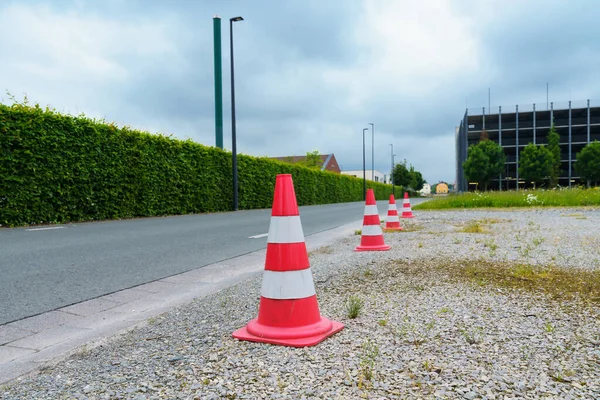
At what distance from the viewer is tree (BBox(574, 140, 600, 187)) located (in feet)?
213

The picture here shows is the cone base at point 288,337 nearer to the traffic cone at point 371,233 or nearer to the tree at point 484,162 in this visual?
the traffic cone at point 371,233

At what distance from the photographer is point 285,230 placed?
9.66ft

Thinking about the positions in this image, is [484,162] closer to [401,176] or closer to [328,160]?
[328,160]

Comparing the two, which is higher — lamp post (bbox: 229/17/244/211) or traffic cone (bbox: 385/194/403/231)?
lamp post (bbox: 229/17/244/211)

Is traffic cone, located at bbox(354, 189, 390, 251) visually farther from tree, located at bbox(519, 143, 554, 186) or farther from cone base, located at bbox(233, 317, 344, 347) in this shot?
tree, located at bbox(519, 143, 554, 186)

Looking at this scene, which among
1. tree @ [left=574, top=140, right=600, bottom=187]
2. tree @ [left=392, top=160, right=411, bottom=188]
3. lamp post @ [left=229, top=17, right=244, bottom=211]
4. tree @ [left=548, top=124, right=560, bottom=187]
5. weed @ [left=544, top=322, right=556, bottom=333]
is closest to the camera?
weed @ [left=544, top=322, right=556, bottom=333]

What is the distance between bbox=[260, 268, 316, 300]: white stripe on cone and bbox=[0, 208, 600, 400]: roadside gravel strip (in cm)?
34

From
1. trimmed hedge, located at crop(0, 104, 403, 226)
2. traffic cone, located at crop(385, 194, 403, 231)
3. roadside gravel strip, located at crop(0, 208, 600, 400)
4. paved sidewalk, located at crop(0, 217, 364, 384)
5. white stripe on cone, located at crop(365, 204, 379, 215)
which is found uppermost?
trimmed hedge, located at crop(0, 104, 403, 226)

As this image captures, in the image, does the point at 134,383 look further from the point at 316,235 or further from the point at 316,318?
the point at 316,235

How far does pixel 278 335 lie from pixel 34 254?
506cm

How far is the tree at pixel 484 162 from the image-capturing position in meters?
65.6

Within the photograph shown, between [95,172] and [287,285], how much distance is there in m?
11.2

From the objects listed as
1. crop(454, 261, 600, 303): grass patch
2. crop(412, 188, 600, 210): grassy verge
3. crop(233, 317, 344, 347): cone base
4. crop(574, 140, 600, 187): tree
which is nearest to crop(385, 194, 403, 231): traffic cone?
crop(454, 261, 600, 303): grass patch

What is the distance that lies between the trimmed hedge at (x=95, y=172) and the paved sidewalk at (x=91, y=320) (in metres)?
7.46
